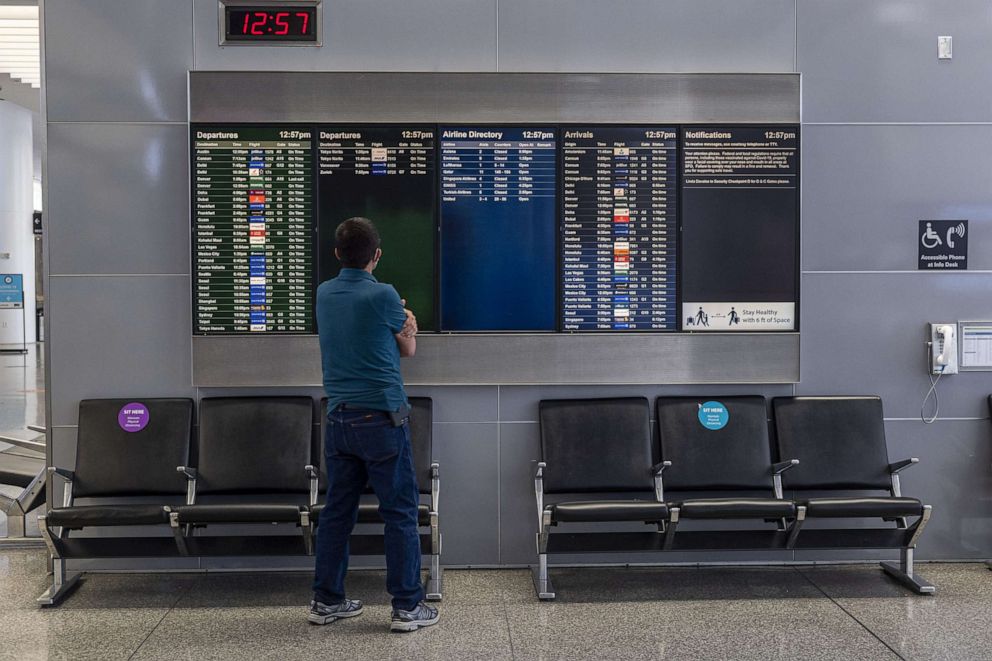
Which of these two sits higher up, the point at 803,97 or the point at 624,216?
the point at 803,97

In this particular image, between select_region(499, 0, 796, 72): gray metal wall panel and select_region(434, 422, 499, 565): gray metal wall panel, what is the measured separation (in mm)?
1980

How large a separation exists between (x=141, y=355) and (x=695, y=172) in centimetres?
303

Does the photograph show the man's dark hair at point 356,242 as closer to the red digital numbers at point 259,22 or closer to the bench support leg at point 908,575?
the red digital numbers at point 259,22

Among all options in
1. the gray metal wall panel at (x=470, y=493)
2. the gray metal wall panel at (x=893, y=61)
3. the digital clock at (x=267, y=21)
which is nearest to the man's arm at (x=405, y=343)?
the gray metal wall panel at (x=470, y=493)

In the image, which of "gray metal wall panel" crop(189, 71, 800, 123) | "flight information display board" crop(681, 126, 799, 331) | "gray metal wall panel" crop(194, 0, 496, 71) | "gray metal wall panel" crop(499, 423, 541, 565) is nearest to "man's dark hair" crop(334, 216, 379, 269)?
"gray metal wall panel" crop(189, 71, 800, 123)

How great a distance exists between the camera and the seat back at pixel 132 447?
4.25m

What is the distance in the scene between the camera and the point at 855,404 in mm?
4457

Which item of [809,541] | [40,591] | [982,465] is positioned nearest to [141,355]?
[40,591]

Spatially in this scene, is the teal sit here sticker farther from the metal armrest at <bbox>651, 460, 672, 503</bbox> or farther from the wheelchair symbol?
the wheelchair symbol

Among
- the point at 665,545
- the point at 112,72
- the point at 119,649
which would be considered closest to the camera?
the point at 119,649

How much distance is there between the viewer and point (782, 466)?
167 inches

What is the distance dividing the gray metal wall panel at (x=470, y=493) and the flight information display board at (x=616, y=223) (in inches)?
30.4

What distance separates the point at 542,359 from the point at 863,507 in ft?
5.51

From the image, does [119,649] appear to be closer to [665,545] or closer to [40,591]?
[40,591]
